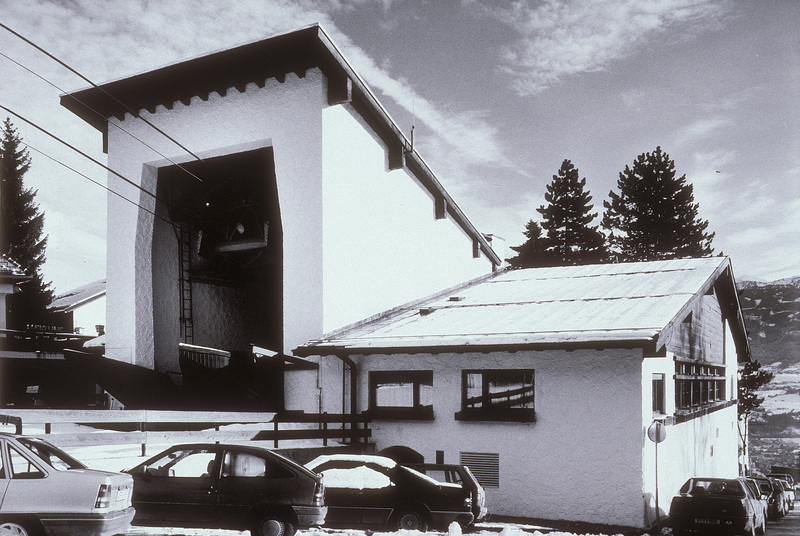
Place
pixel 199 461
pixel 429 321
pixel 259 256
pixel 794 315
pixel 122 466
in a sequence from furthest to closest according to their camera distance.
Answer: pixel 794 315 → pixel 259 256 → pixel 429 321 → pixel 122 466 → pixel 199 461

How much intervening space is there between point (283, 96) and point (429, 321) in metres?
7.72

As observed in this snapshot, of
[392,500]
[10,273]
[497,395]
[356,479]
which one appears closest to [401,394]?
[497,395]

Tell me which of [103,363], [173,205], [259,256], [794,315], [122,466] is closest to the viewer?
[122,466]

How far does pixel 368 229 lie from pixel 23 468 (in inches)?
640

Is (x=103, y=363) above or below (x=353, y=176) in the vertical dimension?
below

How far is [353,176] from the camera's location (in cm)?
2355

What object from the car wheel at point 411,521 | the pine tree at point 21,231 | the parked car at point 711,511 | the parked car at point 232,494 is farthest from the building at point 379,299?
the pine tree at point 21,231

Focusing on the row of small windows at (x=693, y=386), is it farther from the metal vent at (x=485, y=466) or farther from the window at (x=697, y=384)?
the metal vent at (x=485, y=466)

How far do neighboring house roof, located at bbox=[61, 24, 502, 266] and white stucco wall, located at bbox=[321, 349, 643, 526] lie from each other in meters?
8.35

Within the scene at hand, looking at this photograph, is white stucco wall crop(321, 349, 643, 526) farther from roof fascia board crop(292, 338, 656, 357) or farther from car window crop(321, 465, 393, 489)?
car window crop(321, 465, 393, 489)

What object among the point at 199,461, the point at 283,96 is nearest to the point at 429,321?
the point at 283,96

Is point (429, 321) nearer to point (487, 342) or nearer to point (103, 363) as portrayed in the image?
point (487, 342)

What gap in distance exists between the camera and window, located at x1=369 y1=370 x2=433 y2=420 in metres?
20.2

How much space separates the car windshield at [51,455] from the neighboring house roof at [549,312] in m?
11.0
